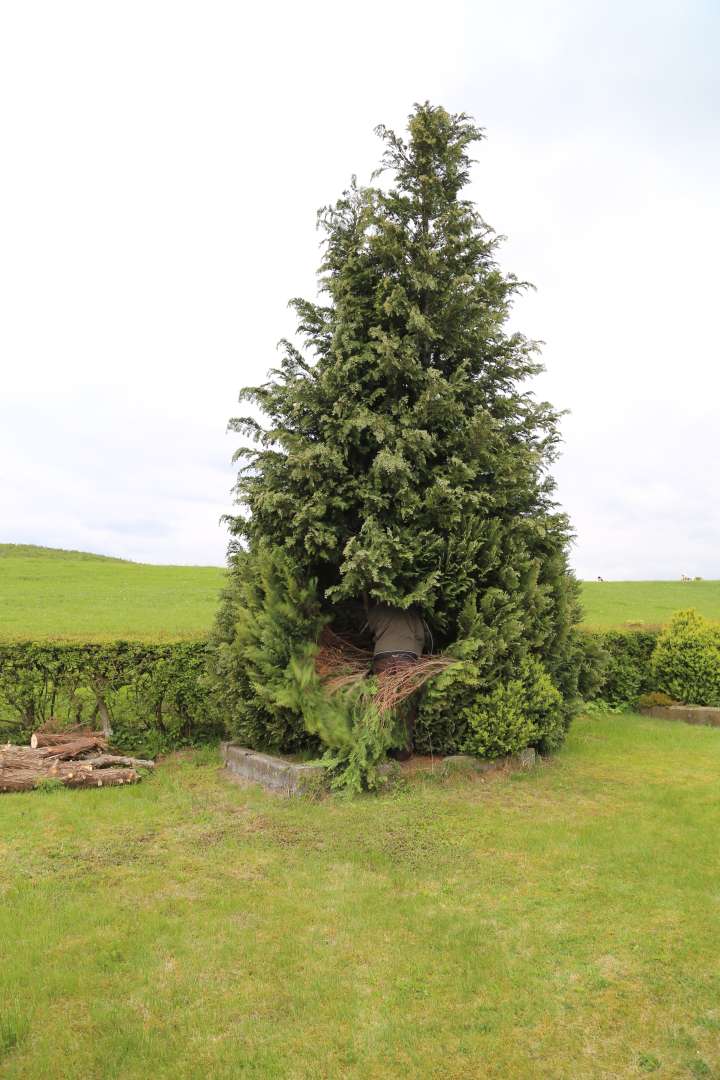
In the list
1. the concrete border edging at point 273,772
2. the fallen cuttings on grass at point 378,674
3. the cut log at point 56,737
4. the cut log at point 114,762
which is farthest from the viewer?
the cut log at point 56,737

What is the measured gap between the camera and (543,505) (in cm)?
976

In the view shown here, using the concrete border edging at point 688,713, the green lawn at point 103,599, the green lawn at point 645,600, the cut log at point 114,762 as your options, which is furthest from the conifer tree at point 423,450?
the green lawn at point 645,600

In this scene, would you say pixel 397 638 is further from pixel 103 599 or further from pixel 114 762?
pixel 103 599

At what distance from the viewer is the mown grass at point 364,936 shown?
12.0ft

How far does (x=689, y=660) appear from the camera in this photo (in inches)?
551

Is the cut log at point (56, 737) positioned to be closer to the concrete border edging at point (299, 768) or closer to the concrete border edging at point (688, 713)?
the concrete border edging at point (299, 768)

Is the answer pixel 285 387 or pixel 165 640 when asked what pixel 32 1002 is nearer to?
pixel 165 640

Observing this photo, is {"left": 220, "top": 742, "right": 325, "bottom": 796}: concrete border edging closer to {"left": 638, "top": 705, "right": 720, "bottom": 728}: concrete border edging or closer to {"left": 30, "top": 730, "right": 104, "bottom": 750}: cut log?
{"left": 30, "top": 730, "right": 104, "bottom": 750}: cut log

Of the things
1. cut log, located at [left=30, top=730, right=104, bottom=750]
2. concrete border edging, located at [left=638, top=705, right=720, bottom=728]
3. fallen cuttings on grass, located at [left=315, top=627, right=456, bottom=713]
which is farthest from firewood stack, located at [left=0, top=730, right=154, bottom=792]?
concrete border edging, located at [left=638, top=705, right=720, bottom=728]

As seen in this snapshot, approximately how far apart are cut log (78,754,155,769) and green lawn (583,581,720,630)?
17.2 m

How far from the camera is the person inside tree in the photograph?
29.7 ft

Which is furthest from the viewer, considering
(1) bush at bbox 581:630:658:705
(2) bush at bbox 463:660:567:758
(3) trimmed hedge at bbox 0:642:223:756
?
(1) bush at bbox 581:630:658:705

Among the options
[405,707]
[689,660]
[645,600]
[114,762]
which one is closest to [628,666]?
[689,660]

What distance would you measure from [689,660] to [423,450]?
8628 millimetres
